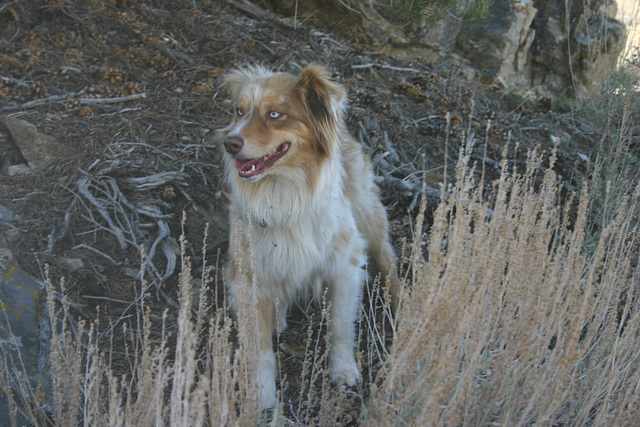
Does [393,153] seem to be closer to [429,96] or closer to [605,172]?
[429,96]

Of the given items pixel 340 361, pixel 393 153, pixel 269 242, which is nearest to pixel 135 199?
pixel 269 242

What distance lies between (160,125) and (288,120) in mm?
1774

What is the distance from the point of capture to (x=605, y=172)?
4.43 meters

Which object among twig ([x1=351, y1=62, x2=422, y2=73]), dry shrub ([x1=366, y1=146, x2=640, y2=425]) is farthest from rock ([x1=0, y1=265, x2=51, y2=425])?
twig ([x1=351, y1=62, x2=422, y2=73])

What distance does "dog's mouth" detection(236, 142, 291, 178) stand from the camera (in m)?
2.85

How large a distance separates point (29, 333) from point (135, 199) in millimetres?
1301

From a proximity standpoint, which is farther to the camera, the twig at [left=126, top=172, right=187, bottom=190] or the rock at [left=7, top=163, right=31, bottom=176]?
the twig at [left=126, top=172, right=187, bottom=190]

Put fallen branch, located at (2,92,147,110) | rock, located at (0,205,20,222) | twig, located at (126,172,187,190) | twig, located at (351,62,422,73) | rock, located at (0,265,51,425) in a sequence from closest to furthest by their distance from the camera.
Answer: rock, located at (0,265,51,425) → rock, located at (0,205,20,222) → twig, located at (126,172,187,190) → fallen branch, located at (2,92,147,110) → twig, located at (351,62,422,73)

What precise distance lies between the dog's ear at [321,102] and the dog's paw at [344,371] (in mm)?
1256

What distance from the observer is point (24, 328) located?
109 inches

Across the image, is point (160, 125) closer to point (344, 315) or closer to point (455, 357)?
point (344, 315)

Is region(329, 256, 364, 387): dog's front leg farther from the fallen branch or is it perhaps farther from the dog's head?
the fallen branch

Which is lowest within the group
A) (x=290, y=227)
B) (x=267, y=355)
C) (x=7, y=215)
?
(x=267, y=355)

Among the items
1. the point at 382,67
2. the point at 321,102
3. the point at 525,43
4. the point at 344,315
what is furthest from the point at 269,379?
the point at 525,43
